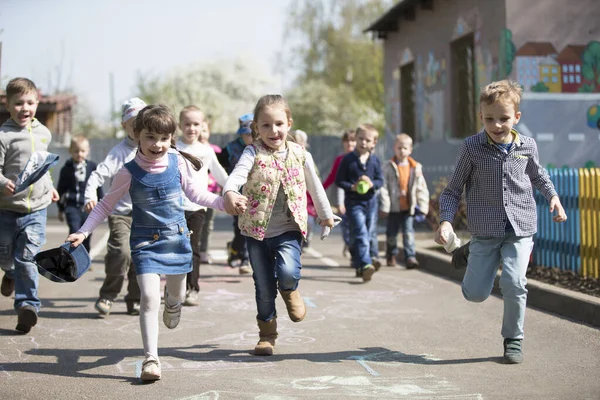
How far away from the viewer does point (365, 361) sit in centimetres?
564

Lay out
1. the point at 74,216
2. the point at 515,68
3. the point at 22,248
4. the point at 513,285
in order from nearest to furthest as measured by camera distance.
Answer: the point at 513,285, the point at 22,248, the point at 74,216, the point at 515,68

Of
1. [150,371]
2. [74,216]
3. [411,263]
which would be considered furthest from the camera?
[411,263]

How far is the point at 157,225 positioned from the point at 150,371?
93 cm

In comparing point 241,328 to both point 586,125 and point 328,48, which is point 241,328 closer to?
point 586,125

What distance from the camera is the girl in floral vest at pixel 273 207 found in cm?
580

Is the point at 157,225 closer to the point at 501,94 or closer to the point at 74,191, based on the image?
the point at 501,94

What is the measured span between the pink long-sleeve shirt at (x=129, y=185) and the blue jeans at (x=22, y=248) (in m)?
1.42

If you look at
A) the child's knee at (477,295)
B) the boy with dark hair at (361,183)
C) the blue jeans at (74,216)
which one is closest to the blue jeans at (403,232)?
the boy with dark hair at (361,183)

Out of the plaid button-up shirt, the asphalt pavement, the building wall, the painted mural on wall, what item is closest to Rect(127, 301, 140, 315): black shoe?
the asphalt pavement

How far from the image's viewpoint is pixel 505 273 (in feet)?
18.6

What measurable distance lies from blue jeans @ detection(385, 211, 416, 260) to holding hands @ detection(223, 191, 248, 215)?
20.7 ft

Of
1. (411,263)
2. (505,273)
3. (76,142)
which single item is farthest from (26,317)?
(411,263)

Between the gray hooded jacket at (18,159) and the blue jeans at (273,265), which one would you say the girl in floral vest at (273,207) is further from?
the gray hooded jacket at (18,159)

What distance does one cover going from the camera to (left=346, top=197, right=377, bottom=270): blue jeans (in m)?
9.82
